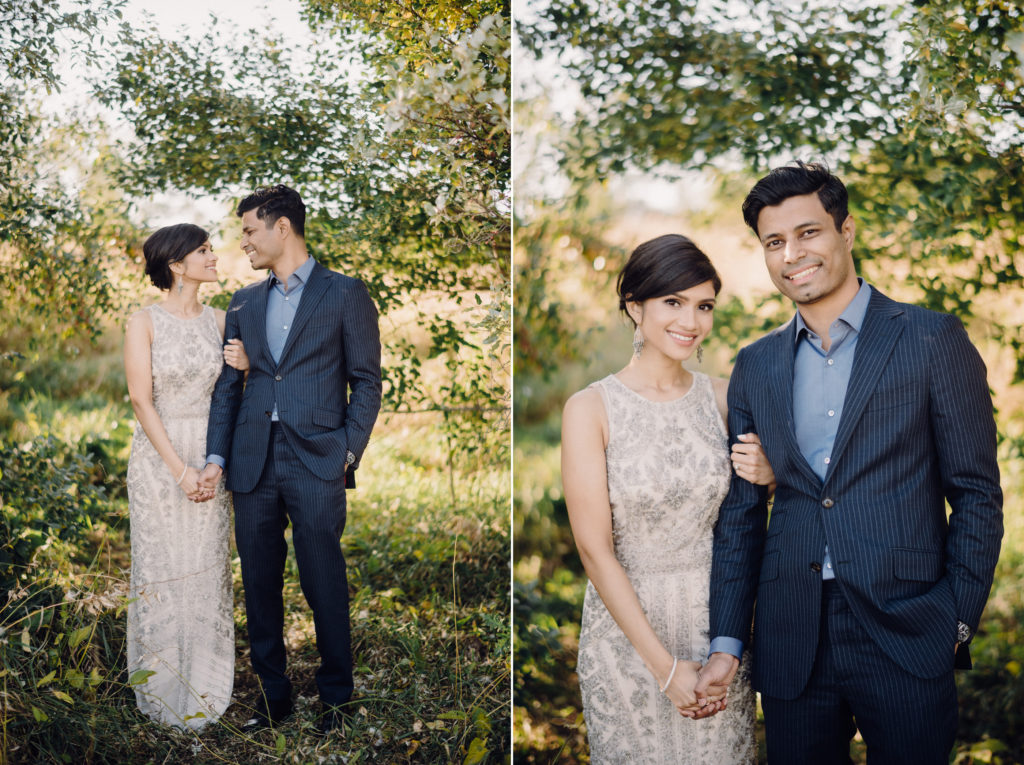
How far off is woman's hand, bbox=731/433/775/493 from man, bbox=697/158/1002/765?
2.5 inches

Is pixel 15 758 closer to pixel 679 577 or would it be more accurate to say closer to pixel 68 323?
pixel 68 323

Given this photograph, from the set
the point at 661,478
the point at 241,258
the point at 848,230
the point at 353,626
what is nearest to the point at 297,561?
the point at 353,626

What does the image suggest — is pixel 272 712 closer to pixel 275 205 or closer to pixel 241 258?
pixel 241 258

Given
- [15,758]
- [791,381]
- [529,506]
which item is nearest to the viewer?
[791,381]

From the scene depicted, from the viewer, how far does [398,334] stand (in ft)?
10.3

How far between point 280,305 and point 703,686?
5.80ft

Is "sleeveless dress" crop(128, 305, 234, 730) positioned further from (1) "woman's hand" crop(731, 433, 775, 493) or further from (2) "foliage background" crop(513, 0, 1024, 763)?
(1) "woman's hand" crop(731, 433, 775, 493)

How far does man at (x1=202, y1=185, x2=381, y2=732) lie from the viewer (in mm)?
2523

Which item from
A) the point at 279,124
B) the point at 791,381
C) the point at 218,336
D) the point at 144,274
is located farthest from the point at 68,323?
the point at 791,381

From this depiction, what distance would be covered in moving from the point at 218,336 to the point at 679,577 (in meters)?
1.75

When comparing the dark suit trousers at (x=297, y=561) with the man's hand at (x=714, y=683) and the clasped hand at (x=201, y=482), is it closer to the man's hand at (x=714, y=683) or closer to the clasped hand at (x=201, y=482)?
the clasped hand at (x=201, y=482)

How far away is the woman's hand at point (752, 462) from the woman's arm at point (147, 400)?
1.78 metres

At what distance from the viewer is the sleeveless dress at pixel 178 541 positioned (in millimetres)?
2643

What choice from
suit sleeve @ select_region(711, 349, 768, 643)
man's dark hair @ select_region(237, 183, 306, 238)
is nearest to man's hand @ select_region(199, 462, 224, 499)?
man's dark hair @ select_region(237, 183, 306, 238)
